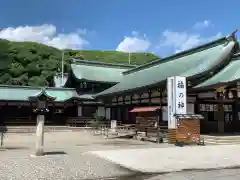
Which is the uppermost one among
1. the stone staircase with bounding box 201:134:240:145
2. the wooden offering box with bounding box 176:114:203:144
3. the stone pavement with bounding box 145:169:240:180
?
the wooden offering box with bounding box 176:114:203:144

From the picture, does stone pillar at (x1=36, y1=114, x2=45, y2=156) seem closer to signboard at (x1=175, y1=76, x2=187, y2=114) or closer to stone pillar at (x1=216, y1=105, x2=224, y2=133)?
signboard at (x1=175, y1=76, x2=187, y2=114)

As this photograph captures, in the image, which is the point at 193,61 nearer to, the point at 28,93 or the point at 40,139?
the point at 40,139

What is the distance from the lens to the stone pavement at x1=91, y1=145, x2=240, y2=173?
10331 millimetres

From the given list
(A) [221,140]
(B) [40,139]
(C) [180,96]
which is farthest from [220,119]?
(B) [40,139]

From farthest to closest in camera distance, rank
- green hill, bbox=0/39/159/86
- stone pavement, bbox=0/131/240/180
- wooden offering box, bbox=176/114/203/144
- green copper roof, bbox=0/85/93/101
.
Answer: green hill, bbox=0/39/159/86, green copper roof, bbox=0/85/93/101, wooden offering box, bbox=176/114/203/144, stone pavement, bbox=0/131/240/180

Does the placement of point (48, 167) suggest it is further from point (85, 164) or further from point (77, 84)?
point (77, 84)

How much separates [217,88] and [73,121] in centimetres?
1822

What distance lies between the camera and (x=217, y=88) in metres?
20.3

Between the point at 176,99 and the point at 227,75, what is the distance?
487 centimetres

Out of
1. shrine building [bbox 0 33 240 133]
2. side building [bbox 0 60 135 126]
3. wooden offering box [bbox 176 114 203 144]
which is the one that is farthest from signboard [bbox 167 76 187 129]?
side building [bbox 0 60 135 126]

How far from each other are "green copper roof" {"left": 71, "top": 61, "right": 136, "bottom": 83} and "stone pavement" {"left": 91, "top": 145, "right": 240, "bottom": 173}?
88.3 ft

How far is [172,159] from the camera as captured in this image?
39.0ft

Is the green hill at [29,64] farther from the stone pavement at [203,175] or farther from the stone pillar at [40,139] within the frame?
the stone pavement at [203,175]

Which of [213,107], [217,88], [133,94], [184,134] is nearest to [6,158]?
[184,134]
